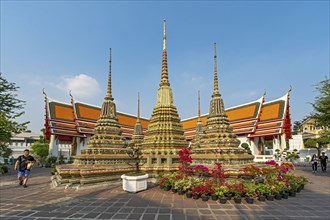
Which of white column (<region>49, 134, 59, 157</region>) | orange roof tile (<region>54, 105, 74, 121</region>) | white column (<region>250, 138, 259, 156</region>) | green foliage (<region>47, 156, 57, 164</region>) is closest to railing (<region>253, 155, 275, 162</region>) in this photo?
white column (<region>250, 138, 259, 156</region>)

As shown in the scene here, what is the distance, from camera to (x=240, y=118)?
3381cm

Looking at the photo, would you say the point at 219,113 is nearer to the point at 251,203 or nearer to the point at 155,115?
the point at 155,115

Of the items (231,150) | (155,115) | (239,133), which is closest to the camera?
(231,150)

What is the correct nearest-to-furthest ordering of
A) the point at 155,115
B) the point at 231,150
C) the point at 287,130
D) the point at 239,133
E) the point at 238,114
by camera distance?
the point at 231,150 < the point at 155,115 < the point at 287,130 < the point at 239,133 < the point at 238,114

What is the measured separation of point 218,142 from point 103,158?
765 centimetres

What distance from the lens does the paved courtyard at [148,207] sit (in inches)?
233

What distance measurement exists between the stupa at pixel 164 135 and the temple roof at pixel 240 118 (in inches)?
815

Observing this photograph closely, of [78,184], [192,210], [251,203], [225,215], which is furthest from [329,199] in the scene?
[78,184]

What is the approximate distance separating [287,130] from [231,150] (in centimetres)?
2356

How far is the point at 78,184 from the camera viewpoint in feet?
34.1

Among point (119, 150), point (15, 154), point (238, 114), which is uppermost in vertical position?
point (238, 114)

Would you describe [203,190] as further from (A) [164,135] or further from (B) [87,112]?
(B) [87,112]

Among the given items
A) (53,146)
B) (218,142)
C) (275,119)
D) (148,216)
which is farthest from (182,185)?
(53,146)

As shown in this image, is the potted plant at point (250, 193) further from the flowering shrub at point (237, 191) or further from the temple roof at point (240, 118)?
the temple roof at point (240, 118)
